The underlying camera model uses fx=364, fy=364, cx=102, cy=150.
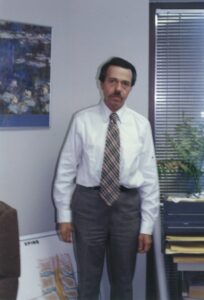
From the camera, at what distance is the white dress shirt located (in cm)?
182

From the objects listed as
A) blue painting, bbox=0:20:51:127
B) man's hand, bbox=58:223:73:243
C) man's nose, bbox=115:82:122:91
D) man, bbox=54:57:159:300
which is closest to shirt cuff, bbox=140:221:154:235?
man, bbox=54:57:159:300

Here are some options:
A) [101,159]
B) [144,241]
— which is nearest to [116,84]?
[101,159]

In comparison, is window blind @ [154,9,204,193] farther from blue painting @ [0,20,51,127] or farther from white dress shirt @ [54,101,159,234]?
blue painting @ [0,20,51,127]

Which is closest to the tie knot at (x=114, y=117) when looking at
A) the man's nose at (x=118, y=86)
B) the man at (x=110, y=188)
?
the man at (x=110, y=188)

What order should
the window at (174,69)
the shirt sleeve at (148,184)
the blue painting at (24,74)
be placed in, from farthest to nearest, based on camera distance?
the window at (174,69) < the blue painting at (24,74) < the shirt sleeve at (148,184)

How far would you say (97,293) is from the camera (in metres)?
1.92

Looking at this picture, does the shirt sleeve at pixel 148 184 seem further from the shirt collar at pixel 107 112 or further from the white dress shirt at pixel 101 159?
the shirt collar at pixel 107 112

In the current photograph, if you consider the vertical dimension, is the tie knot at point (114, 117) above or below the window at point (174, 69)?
below

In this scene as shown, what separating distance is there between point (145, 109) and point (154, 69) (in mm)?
299

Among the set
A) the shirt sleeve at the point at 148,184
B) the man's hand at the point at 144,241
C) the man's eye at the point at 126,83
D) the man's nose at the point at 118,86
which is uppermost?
the man's eye at the point at 126,83

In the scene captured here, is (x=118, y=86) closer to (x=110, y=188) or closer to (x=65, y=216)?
(x=110, y=188)

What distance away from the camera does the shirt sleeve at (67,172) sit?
186 cm

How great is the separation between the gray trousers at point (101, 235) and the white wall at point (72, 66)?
0.40m

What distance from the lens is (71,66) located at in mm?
2199
